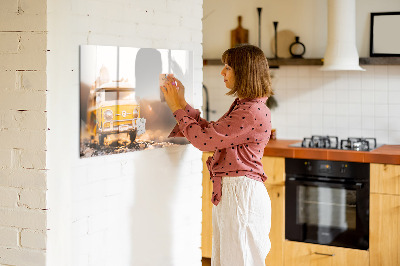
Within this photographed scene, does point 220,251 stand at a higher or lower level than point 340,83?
lower

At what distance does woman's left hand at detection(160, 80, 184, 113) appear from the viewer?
2832 mm

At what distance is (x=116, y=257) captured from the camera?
2.73 metres

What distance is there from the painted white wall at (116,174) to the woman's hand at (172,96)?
205 mm

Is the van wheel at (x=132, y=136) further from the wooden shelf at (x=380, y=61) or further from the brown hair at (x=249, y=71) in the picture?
the wooden shelf at (x=380, y=61)

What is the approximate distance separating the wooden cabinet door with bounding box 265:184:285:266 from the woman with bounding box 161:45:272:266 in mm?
1527

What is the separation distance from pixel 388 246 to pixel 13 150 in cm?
273

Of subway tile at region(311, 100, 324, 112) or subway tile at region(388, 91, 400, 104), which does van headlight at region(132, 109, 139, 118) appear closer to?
subway tile at region(311, 100, 324, 112)

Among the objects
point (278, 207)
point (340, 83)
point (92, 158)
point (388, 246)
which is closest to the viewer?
point (92, 158)

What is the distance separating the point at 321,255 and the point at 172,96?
206 cm

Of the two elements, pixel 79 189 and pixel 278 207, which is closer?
pixel 79 189

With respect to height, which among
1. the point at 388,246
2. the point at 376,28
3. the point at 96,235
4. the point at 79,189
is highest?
the point at 376,28

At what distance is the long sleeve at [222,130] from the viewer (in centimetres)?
269

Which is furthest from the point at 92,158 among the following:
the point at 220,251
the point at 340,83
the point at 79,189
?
the point at 340,83

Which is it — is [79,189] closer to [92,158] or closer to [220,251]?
[92,158]
